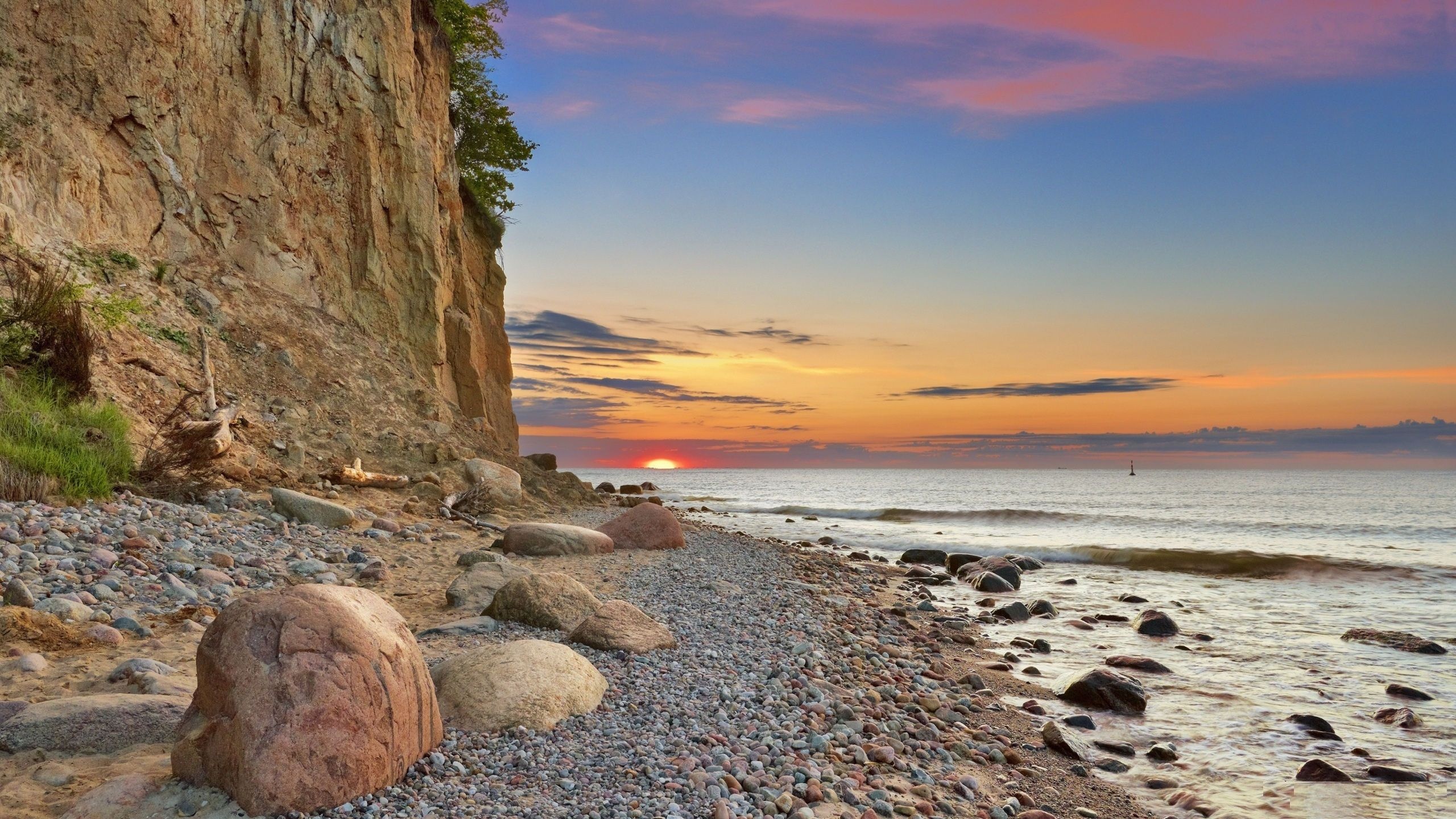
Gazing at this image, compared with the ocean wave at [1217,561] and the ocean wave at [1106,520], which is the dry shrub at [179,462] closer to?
the ocean wave at [1217,561]

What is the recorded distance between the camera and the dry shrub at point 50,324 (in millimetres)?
9828

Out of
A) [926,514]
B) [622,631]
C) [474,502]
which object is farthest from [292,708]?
[926,514]

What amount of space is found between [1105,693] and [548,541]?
7506 millimetres

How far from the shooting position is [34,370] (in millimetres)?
9703

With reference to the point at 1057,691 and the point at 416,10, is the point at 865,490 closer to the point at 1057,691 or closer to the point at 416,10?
the point at 416,10

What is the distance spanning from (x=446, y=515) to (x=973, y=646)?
859 centimetres

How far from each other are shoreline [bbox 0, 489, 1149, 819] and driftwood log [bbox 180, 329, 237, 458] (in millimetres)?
2421

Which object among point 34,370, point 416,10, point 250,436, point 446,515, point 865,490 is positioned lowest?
point 865,490

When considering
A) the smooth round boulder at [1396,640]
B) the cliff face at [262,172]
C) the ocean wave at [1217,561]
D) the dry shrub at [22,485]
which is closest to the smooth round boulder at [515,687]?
the dry shrub at [22,485]

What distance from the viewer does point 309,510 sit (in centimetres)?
1027

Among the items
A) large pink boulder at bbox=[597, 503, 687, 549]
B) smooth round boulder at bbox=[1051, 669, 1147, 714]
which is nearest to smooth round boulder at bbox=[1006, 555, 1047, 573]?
large pink boulder at bbox=[597, 503, 687, 549]

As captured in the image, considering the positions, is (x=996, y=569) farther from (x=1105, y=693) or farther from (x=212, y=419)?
(x=212, y=419)

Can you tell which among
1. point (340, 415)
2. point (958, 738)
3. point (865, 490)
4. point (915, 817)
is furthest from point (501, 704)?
point (865, 490)

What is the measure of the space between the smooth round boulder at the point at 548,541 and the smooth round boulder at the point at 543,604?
175 inches
